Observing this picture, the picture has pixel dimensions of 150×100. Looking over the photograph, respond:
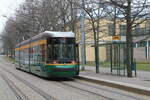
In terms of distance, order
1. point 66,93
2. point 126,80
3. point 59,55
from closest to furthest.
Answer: point 66,93 → point 126,80 → point 59,55

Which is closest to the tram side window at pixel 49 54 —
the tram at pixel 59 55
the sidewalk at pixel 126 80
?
the tram at pixel 59 55

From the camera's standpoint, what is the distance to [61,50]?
2061cm

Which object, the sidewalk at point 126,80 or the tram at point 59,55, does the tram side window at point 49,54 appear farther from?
the sidewalk at point 126,80

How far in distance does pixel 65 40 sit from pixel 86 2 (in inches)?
178

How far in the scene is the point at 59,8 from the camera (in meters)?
34.2

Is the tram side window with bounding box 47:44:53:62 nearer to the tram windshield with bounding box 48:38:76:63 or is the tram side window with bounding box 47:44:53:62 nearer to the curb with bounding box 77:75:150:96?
the tram windshield with bounding box 48:38:76:63

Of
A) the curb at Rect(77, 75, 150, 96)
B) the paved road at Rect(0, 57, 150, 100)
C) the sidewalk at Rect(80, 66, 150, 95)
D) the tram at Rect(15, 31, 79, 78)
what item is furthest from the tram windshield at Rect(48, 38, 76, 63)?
the paved road at Rect(0, 57, 150, 100)

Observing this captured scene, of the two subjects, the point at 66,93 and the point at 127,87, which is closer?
the point at 66,93

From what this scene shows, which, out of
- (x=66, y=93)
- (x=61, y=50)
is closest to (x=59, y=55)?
(x=61, y=50)

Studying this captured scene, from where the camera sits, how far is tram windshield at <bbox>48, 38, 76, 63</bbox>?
20438mm

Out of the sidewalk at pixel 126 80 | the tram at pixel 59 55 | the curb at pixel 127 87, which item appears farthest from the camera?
the tram at pixel 59 55

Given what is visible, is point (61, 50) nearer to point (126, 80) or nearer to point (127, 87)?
point (126, 80)

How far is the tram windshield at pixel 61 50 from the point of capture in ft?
67.1

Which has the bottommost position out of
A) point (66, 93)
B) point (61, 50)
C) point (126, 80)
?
point (66, 93)
